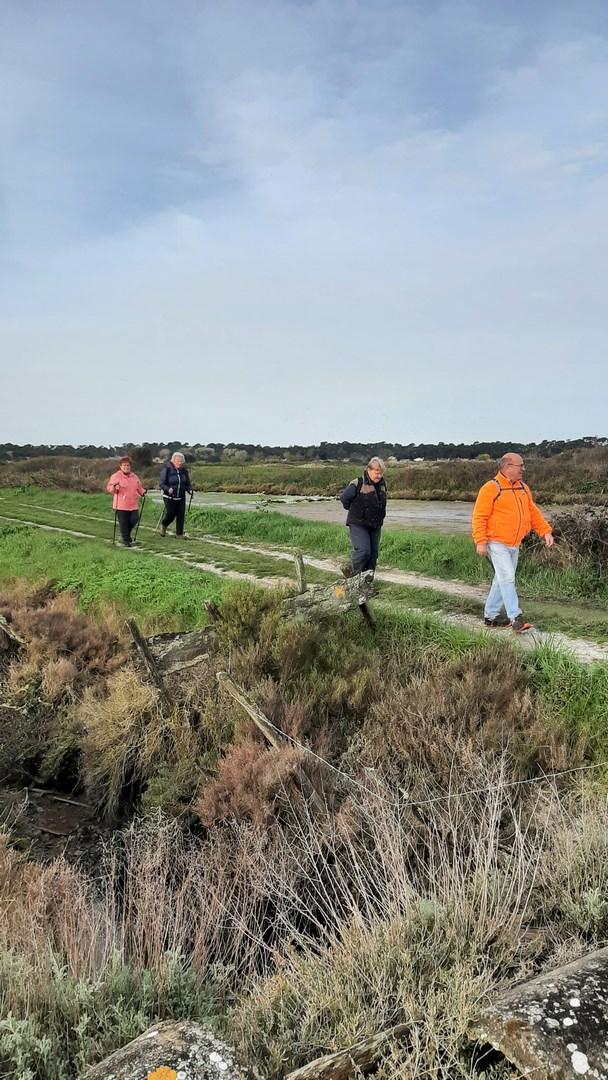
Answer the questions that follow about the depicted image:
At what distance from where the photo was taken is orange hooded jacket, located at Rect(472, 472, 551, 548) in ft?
27.2

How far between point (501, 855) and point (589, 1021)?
2.21 m

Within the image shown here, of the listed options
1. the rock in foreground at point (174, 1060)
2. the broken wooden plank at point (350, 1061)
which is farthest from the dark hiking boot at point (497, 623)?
the rock in foreground at point (174, 1060)

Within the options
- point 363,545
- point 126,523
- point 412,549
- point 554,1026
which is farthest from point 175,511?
point 554,1026

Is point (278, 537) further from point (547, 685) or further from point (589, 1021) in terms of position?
point (589, 1021)

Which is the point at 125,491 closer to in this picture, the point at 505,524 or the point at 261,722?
the point at 505,524

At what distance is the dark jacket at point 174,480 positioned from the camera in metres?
15.6

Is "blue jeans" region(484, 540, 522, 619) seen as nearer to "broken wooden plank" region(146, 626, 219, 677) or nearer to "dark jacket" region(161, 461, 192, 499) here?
"broken wooden plank" region(146, 626, 219, 677)

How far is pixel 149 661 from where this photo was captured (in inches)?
296

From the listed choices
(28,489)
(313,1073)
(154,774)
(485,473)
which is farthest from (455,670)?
(28,489)

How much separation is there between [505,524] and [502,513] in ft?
0.43

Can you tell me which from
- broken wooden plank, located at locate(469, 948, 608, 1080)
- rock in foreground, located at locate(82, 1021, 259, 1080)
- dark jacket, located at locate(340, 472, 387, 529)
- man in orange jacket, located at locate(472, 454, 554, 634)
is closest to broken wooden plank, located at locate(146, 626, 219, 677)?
dark jacket, located at locate(340, 472, 387, 529)

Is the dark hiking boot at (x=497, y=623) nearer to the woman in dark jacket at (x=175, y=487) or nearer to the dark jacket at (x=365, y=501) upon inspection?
the dark jacket at (x=365, y=501)

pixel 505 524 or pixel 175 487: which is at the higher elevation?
pixel 175 487

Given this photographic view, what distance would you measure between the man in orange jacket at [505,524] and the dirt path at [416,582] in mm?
387
